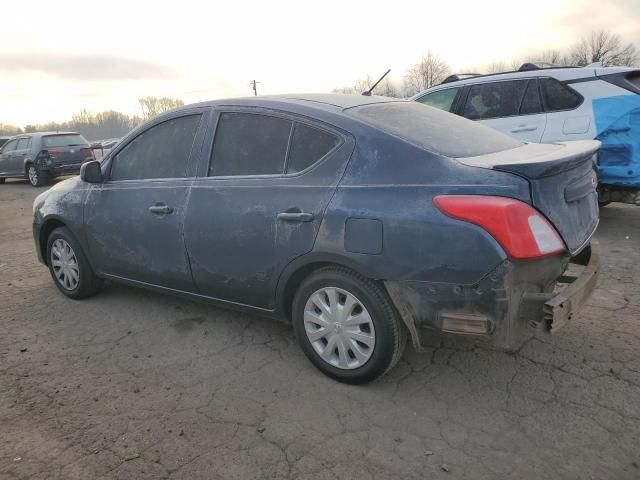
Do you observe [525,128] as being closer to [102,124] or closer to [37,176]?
[37,176]

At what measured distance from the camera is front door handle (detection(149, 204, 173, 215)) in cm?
350

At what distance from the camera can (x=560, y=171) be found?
2506 mm

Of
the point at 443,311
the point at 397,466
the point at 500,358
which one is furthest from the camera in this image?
the point at 500,358

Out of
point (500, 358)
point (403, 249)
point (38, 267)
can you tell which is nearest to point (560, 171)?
point (403, 249)

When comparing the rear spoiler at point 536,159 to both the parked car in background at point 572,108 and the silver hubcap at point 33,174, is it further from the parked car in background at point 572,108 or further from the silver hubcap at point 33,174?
the silver hubcap at point 33,174

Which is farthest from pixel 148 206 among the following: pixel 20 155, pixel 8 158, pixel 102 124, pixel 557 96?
pixel 102 124

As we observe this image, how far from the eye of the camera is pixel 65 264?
4473mm

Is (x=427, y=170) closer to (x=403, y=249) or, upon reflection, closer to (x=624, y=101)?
(x=403, y=249)

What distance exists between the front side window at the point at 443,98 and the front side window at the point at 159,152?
4210mm

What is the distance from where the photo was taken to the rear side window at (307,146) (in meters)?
2.89

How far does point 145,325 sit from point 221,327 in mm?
614

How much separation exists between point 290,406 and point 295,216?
3.42 feet

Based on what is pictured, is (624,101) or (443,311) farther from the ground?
(624,101)

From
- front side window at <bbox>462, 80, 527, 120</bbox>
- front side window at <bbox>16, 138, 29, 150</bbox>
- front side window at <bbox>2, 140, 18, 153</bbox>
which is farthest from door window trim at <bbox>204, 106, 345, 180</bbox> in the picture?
front side window at <bbox>2, 140, 18, 153</bbox>
